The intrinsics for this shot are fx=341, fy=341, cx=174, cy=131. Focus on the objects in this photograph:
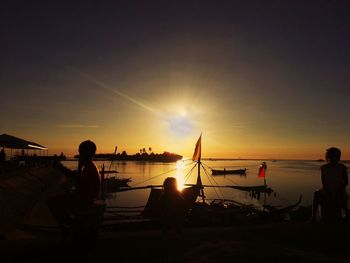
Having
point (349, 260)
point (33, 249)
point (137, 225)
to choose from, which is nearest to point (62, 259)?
point (33, 249)

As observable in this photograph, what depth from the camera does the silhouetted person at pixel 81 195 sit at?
6.96 m

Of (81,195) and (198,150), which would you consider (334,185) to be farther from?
(198,150)

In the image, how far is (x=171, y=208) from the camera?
8922mm

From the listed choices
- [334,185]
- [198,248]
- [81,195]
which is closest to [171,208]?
[198,248]

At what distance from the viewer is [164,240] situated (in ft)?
25.5

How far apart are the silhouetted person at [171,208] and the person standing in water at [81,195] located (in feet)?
7.57

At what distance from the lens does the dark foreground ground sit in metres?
6.48

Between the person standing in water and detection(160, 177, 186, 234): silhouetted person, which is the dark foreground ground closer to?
detection(160, 177, 186, 234): silhouetted person

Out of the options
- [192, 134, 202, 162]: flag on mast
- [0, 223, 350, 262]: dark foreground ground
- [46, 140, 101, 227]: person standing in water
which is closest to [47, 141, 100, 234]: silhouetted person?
[46, 140, 101, 227]: person standing in water

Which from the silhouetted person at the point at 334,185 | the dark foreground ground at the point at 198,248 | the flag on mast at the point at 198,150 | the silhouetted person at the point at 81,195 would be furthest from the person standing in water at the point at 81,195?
the flag on mast at the point at 198,150

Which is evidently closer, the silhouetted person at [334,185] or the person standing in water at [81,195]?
the person standing in water at [81,195]

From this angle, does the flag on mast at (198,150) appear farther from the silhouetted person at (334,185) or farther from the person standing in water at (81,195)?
the person standing in water at (81,195)

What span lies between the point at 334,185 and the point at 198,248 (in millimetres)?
4718

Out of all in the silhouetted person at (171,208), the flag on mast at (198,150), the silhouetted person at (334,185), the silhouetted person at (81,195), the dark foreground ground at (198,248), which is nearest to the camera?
the dark foreground ground at (198,248)
